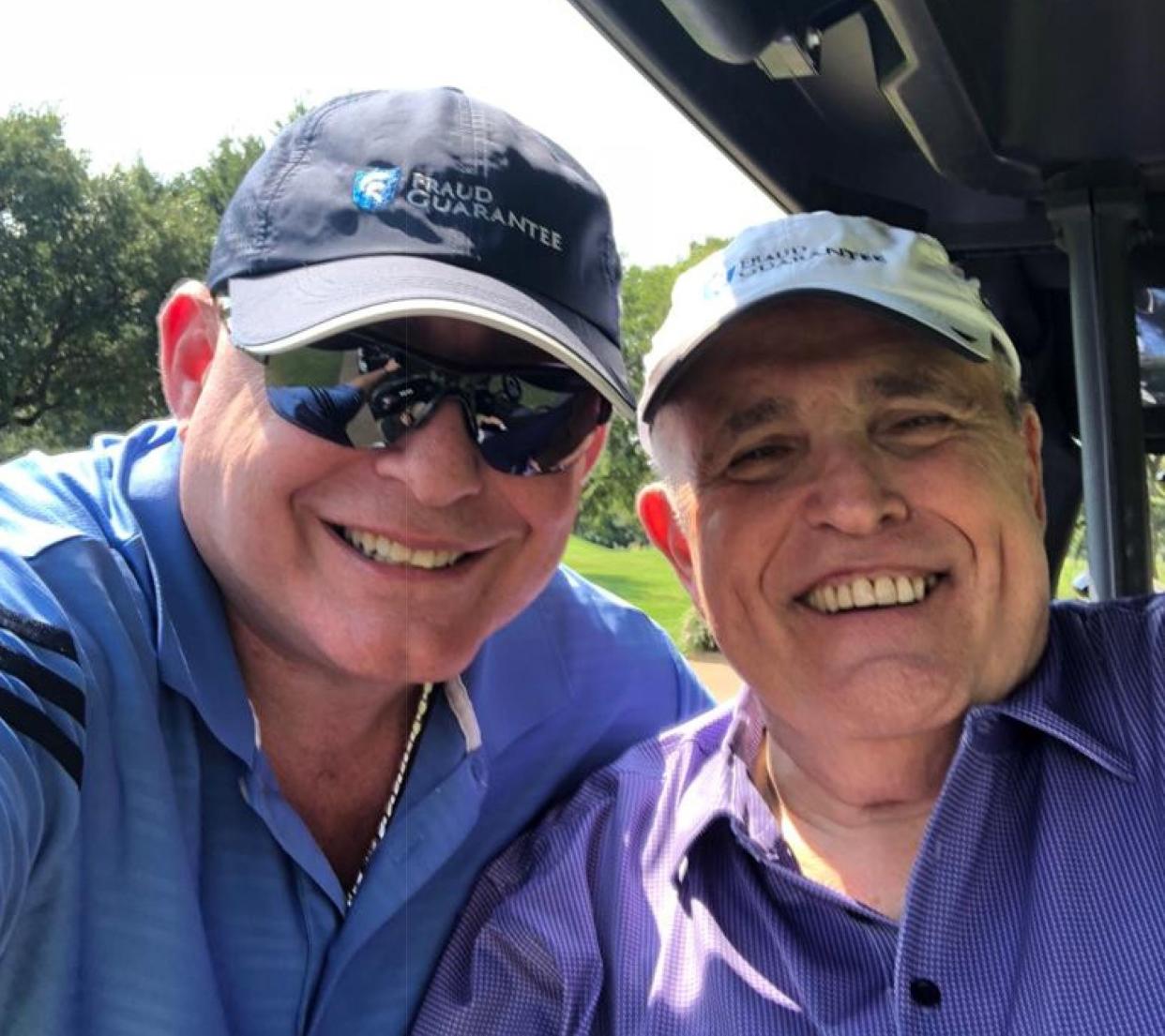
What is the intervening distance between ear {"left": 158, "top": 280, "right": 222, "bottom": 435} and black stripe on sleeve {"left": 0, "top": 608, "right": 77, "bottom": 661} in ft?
1.32

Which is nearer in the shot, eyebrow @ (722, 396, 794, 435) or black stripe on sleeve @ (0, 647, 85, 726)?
black stripe on sleeve @ (0, 647, 85, 726)

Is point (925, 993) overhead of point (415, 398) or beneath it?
beneath

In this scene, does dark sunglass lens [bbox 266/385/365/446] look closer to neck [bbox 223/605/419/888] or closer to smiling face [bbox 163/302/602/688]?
smiling face [bbox 163/302/602/688]

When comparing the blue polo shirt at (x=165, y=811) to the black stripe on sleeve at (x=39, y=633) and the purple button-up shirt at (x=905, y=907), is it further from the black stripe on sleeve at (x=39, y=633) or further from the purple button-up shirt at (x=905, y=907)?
the purple button-up shirt at (x=905, y=907)

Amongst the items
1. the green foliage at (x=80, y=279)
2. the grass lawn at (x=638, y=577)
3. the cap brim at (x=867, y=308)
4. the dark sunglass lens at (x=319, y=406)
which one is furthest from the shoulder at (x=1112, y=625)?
the green foliage at (x=80, y=279)

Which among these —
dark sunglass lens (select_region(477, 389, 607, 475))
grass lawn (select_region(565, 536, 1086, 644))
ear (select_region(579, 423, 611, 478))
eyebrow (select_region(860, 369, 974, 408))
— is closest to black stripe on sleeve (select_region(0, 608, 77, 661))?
dark sunglass lens (select_region(477, 389, 607, 475))

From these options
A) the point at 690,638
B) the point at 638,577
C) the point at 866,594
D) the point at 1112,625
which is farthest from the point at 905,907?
the point at 638,577

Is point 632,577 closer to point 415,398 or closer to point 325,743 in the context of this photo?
point 325,743

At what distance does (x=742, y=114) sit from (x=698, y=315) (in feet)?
1.02

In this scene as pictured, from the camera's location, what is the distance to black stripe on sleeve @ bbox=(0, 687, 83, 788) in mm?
1122

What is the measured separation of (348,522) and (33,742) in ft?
1.52

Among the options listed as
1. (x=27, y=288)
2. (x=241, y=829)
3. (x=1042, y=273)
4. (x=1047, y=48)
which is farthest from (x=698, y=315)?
(x=27, y=288)

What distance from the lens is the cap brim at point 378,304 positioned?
131 centimetres

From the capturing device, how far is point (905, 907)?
148cm
